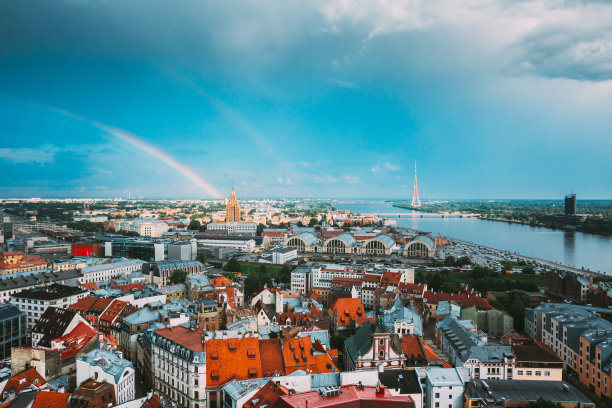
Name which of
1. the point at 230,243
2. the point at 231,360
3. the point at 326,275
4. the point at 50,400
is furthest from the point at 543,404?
the point at 230,243

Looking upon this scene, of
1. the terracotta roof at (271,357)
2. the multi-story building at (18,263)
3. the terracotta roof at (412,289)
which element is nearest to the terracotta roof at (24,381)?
the terracotta roof at (271,357)

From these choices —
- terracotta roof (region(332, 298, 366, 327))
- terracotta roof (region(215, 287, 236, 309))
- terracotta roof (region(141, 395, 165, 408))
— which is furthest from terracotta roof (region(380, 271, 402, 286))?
terracotta roof (region(141, 395, 165, 408))

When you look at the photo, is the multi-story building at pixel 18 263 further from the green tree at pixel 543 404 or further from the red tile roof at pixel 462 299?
the green tree at pixel 543 404

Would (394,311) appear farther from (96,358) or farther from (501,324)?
(96,358)

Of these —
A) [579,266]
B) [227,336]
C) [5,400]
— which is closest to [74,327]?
[5,400]

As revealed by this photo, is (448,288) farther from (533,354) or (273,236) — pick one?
(273,236)

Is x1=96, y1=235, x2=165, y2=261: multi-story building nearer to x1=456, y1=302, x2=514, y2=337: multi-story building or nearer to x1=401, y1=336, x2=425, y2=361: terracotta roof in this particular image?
x1=456, y1=302, x2=514, y2=337: multi-story building

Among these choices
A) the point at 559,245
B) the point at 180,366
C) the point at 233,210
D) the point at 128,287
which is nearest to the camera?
the point at 180,366
